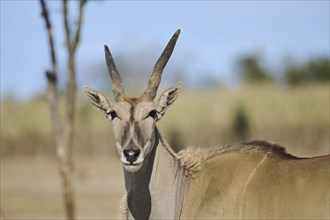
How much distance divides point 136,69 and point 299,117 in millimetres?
39139

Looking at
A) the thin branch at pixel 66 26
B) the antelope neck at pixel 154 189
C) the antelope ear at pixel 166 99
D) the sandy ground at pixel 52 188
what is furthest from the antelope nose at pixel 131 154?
the sandy ground at pixel 52 188

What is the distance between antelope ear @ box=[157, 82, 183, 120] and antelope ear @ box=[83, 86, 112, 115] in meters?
Answer: 0.46

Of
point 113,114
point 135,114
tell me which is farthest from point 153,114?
point 113,114

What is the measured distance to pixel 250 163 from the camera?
23.0ft

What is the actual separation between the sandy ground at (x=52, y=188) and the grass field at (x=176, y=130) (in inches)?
1.3

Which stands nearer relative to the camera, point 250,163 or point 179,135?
point 250,163

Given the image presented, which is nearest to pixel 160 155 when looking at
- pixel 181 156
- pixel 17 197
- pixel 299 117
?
pixel 181 156

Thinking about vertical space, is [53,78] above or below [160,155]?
above

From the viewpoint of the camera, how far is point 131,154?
6488 millimetres

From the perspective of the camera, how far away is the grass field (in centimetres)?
2566

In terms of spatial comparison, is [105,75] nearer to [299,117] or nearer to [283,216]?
[299,117]

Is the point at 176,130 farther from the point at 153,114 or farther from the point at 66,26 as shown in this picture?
the point at 153,114

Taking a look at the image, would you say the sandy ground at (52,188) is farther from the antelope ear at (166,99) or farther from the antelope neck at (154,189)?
the antelope ear at (166,99)

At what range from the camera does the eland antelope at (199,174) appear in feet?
21.2
